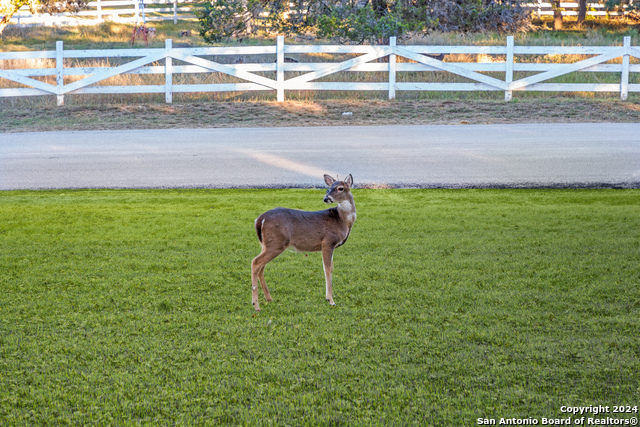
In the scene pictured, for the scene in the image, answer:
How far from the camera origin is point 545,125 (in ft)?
50.4

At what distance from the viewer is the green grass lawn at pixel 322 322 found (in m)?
3.33

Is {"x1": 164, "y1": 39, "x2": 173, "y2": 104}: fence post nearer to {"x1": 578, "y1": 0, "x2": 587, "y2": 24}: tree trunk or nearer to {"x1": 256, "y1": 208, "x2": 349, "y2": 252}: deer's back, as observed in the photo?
{"x1": 256, "y1": 208, "x2": 349, "y2": 252}: deer's back

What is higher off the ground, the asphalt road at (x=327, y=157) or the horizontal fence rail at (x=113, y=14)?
the horizontal fence rail at (x=113, y=14)

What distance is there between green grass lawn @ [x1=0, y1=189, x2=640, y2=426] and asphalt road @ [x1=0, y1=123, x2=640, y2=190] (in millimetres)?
2232

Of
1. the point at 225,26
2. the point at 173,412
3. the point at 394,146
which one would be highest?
the point at 225,26

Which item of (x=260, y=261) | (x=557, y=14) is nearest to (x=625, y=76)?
(x=260, y=261)

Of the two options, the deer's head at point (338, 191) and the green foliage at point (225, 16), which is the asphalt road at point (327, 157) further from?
the green foliage at point (225, 16)

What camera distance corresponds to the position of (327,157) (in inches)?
450

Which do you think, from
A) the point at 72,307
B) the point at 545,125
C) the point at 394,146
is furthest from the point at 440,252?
the point at 545,125

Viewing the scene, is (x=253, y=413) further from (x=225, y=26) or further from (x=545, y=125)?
(x=225, y=26)

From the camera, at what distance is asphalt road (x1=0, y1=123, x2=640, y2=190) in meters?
9.77

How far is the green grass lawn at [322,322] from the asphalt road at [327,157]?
2.23 metres

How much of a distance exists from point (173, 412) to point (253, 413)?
36cm

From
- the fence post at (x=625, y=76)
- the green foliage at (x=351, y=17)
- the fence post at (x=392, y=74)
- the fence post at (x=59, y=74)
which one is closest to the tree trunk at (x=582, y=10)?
the green foliage at (x=351, y=17)
